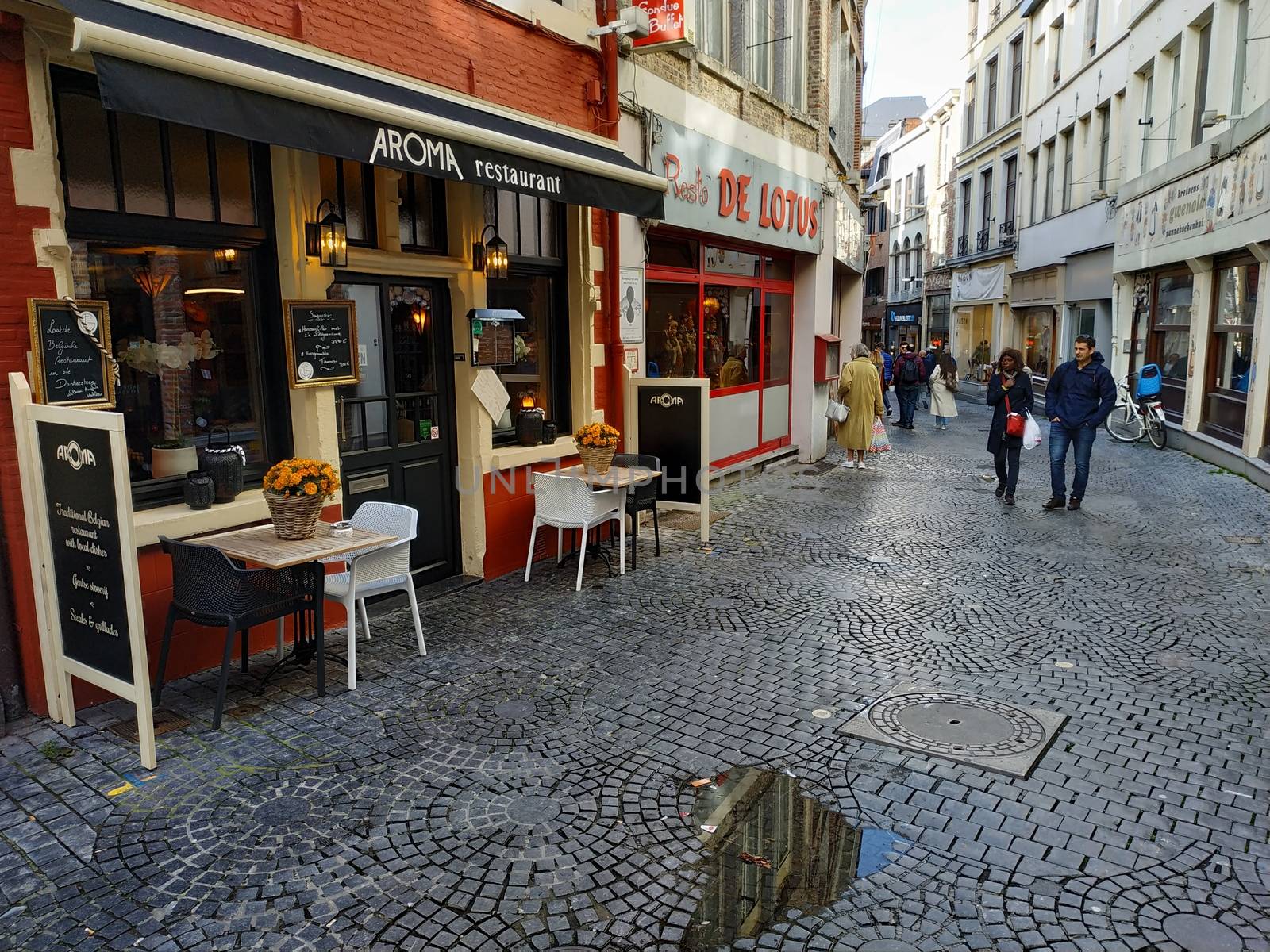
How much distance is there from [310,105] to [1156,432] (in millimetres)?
15836

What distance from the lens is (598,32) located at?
26.7 feet

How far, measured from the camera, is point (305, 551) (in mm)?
4969

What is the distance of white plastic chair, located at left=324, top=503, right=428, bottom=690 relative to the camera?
529 centimetres

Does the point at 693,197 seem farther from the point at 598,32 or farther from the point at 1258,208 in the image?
the point at 1258,208

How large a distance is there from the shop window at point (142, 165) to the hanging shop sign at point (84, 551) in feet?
4.02

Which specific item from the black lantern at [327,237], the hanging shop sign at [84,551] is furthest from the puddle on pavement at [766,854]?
the black lantern at [327,237]

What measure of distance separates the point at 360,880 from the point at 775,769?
1.94 metres

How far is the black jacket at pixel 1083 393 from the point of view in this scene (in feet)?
32.7

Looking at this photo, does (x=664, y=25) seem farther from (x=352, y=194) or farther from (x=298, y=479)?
(x=298, y=479)

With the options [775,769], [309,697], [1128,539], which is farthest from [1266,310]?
[309,697]

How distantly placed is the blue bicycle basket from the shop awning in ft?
43.1

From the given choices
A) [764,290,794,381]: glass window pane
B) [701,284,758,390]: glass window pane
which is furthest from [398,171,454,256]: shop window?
[764,290,794,381]: glass window pane

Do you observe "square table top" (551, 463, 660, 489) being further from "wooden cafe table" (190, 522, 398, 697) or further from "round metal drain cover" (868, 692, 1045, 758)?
"round metal drain cover" (868, 692, 1045, 758)

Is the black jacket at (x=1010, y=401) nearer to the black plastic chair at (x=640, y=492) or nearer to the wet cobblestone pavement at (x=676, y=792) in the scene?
the wet cobblestone pavement at (x=676, y=792)
